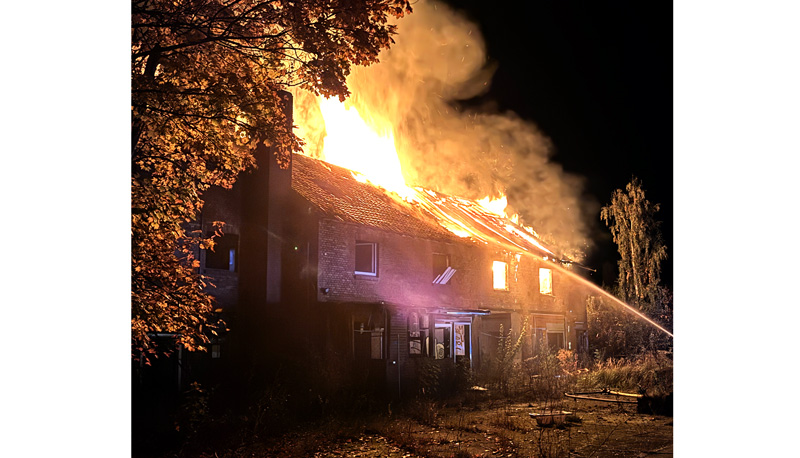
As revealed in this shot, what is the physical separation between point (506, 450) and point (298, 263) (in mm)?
6180

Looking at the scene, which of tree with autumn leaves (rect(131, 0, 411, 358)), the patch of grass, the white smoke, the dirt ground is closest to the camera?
tree with autumn leaves (rect(131, 0, 411, 358))

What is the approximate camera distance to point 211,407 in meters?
8.63

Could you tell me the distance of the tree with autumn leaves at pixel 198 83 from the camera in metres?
5.58

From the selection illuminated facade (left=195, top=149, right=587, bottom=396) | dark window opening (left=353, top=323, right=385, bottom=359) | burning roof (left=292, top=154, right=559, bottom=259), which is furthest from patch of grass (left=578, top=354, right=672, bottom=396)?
dark window opening (left=353, top=323, right=385, bottom=359)

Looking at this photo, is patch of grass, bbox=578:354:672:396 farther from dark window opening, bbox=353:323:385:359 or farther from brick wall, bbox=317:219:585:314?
brick wall, bbox=317:219:585:314

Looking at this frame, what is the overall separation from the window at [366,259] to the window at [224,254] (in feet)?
9.14

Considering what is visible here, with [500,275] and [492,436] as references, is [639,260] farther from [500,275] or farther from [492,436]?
[500,275]

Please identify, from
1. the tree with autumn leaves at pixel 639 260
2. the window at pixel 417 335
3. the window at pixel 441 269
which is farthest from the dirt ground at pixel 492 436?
the window at pixel 441 269

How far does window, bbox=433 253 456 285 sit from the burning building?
0.10 feet

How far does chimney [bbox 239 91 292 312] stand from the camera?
12.0 meters

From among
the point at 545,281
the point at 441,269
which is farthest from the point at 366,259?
the point at 545,281

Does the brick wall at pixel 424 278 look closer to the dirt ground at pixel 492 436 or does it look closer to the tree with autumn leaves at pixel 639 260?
the dirt ground at pixel 492 436
